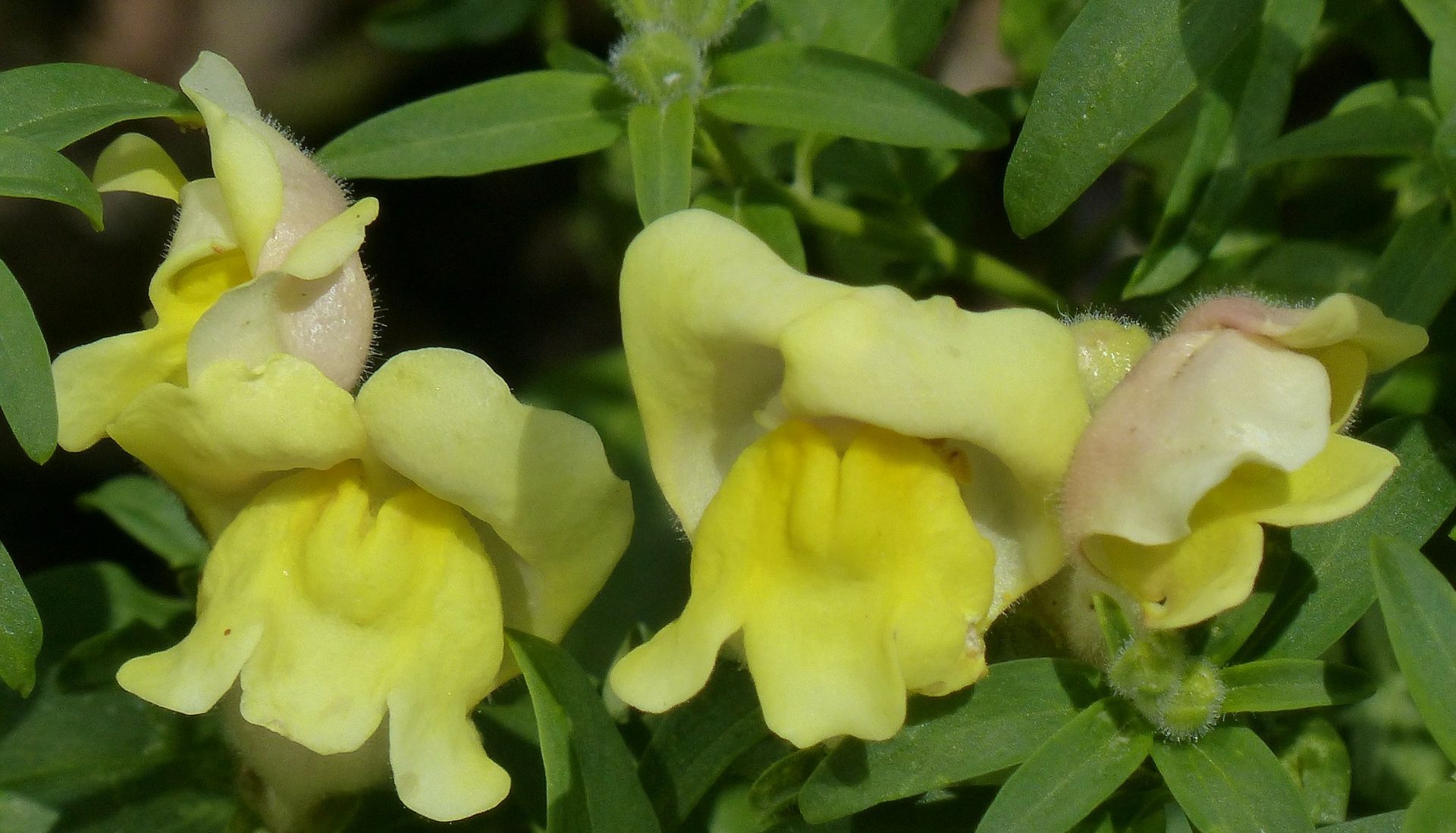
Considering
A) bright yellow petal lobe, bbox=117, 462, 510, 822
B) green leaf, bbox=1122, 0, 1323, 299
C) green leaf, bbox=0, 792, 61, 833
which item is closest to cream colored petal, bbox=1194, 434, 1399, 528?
green leaf, bbox=1122, 0, 1323, 299

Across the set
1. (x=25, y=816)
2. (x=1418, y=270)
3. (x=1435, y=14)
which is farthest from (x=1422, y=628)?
(x=25, y=816)

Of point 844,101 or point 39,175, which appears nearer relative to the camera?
point 39,175

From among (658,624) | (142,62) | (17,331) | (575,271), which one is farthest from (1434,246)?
(142,62)

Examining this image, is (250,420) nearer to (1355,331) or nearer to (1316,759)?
(1355,331)

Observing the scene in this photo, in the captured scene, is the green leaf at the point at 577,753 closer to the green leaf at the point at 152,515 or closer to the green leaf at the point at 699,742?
the green leaf at the point at 699,742

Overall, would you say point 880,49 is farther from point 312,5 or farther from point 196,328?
point 312,5

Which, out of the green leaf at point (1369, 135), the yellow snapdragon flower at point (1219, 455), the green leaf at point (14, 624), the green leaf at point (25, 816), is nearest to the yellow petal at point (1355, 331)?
the yellow snapdragon flower at point (1219, 455)
